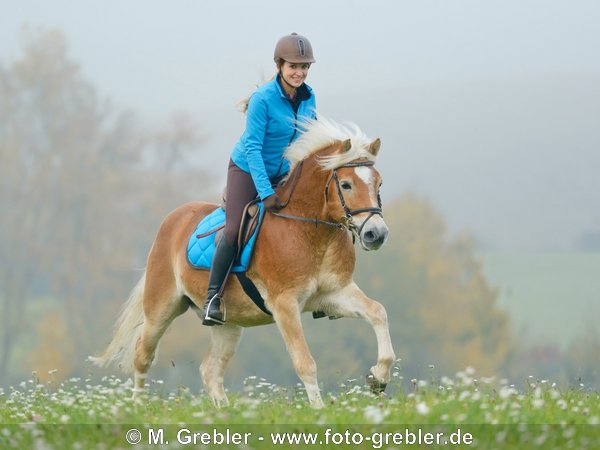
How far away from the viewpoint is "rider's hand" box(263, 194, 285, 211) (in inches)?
368

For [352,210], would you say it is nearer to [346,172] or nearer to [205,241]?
[346,172]

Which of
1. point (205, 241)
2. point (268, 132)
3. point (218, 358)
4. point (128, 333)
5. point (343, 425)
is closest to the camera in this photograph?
point (343, 425)

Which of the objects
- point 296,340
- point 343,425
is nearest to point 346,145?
point 296,340

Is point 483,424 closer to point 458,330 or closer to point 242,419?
point 242,419

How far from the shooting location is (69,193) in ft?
243

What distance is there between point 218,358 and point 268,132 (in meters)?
2.62

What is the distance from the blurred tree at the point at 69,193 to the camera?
234 ft

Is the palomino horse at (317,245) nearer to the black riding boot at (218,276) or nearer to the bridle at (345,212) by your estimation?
the bridle at (345,212)

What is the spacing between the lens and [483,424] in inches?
263

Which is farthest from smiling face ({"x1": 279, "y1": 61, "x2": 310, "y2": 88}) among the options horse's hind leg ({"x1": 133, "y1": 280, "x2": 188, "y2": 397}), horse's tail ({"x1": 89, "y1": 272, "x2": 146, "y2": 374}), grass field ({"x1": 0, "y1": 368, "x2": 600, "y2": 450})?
horse's tail ({"x1": 89, "y1": 272, "x2": 146, "y2": 374})

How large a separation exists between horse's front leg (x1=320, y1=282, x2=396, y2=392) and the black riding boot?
961 millimetres

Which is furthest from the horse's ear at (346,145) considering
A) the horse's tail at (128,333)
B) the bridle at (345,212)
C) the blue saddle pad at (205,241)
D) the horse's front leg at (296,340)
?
the horse's tail at (128,333)

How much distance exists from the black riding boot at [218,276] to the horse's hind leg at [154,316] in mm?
1185

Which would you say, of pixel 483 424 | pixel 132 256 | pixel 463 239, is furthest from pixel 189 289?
pixel 463 239
